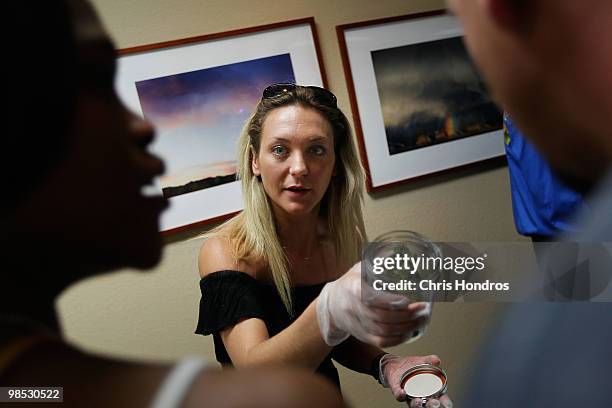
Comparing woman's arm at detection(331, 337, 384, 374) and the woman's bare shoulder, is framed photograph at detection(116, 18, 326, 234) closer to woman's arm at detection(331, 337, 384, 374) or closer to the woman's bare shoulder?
the woman's bare shoulder

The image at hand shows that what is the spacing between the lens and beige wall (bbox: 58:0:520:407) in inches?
60.2

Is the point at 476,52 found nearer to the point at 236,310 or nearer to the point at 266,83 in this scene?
the point at 236,310

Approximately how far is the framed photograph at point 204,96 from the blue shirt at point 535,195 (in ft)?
2.28

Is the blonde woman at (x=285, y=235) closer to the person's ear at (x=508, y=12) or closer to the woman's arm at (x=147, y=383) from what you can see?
the woman's arm at (x=147, y=383)

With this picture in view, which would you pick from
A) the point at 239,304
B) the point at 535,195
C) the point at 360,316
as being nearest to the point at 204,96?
the point at 239,304

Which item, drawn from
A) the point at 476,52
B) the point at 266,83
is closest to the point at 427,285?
the point at 476,52

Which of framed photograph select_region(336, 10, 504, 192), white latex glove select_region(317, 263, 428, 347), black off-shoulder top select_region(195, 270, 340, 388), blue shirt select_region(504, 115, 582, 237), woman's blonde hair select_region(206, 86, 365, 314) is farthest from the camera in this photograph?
framed photograph select_region(336, 10, 504, 192)

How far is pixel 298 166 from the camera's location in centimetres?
108

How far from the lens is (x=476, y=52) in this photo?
32cm

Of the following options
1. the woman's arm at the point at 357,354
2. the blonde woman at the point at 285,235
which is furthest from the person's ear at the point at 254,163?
the woman's arm at the point at 357,354

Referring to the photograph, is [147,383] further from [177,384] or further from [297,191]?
[297,191]

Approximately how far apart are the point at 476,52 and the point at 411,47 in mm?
1631

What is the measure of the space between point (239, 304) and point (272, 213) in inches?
9.4


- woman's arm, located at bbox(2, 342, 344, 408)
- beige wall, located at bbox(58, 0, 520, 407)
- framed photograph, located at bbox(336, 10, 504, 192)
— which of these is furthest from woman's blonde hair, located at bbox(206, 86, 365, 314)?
woman's arm, located at bbox(2, 342, 344, 408)
